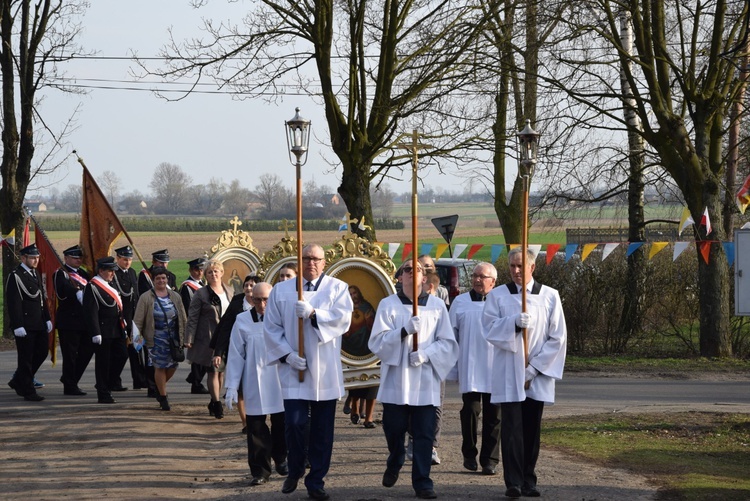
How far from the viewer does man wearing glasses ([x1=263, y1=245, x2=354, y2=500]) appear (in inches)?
335

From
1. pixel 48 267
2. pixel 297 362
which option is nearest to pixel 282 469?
pixel 297 362

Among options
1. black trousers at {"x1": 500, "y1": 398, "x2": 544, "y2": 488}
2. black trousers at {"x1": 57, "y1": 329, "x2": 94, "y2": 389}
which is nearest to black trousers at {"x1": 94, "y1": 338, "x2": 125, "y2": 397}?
black trousers at {"x1": 57, "y1": 329, "x2": 94, "y2": 389}

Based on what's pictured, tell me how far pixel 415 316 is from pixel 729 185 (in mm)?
16549

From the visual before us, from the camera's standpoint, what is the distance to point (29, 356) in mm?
14367

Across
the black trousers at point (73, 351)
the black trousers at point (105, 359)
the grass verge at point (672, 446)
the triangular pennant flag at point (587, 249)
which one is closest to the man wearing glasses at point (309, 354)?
the grass verge at point (672, 446)

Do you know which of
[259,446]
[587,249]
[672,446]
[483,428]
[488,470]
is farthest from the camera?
[587,249]

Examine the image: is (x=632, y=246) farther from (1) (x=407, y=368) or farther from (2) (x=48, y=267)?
(1) (x=407, y=368)

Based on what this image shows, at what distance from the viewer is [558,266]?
19.9 m

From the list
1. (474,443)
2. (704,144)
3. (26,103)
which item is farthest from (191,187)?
(474,443)

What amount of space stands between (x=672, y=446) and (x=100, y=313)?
24.1 ft

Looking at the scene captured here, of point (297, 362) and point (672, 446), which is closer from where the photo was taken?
point (297, 362)

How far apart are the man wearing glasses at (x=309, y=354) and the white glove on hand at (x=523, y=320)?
135 cm

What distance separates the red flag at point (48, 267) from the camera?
15414mm

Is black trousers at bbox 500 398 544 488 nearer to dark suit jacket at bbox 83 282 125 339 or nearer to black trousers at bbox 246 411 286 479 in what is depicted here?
black trousers at bbox 246 411 286 479
